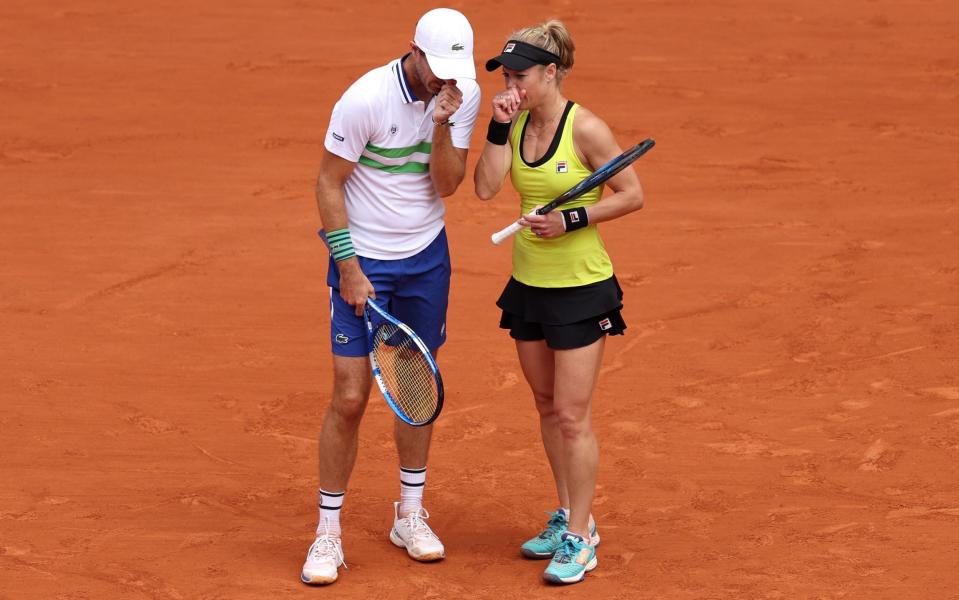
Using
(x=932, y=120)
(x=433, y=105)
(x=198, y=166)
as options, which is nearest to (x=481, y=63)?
(x=198, y=166)

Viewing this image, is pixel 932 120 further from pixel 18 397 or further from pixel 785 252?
pixel 18 397

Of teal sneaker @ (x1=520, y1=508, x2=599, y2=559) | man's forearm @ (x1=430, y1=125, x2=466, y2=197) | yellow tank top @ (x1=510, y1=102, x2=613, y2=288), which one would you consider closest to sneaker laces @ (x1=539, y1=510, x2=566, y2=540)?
teal sneaker @ (x1=520, y1=508, x2=599, y2=559)

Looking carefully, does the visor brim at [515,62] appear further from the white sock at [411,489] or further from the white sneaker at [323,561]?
the white sneaker at [323,561]

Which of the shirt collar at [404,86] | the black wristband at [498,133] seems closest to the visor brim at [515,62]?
the black wristband at [498,133]

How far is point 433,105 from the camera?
5832 millimetres

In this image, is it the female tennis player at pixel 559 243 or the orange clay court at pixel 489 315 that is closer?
the female tennis player at pixel 559 243

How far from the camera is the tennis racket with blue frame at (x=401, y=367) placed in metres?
5.74

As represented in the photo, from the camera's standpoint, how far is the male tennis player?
18.4 ft

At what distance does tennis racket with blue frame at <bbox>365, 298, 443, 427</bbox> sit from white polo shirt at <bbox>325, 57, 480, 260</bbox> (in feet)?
1.02

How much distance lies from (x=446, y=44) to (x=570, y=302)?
1.16m

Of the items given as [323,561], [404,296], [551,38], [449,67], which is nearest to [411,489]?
[323,561]

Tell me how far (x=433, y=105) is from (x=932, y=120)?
9.29 meters

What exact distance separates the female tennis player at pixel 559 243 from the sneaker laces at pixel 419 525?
62cm

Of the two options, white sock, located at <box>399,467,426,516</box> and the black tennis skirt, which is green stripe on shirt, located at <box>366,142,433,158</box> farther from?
white sock, located at <box>399,467,426,516</box>
